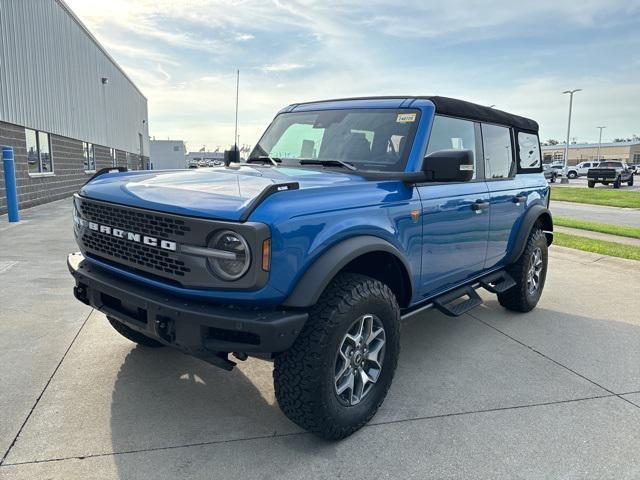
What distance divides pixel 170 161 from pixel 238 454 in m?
52.8

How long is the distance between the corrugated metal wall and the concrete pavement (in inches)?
621

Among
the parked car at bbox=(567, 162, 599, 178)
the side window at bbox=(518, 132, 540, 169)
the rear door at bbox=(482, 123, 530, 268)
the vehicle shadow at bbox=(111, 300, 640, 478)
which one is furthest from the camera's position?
the parked car at bbox=(567, 162, 599, 178)

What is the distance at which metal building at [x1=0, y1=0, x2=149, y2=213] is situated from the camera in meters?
12.2

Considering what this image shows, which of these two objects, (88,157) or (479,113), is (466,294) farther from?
(88,157)

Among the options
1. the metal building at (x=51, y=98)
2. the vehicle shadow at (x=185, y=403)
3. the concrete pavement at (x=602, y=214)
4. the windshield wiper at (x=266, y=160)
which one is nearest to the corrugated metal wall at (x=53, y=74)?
the metal building at (x=51, y=98)

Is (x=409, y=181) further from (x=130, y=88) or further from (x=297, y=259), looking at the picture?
(x=130, y=88)

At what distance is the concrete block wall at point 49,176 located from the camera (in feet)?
39.1

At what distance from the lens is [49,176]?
590 inches

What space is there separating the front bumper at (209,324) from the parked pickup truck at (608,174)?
118 feet

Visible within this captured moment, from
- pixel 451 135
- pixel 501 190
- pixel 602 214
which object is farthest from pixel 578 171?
pixel 451 135

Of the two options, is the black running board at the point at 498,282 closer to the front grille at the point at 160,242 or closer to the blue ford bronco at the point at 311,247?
the blue ford bronco at the point at 311,247

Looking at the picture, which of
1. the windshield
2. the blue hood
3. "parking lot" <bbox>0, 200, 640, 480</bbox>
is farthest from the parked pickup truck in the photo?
the blue hood

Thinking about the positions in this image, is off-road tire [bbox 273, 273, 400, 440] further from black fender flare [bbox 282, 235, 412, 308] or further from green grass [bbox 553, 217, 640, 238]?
green grass [bbox 553, 217, 640, 238]

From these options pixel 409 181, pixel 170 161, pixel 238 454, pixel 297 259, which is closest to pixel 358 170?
pixel 409 181
